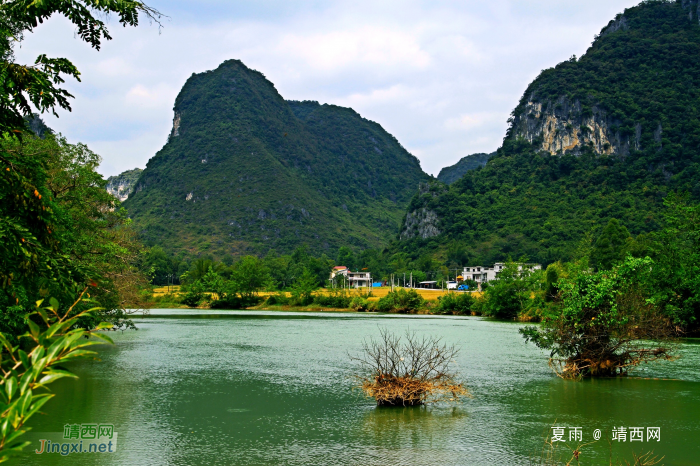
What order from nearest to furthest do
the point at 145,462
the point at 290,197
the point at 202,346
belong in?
the point at 145,462 → the point at 202,346 → the point at 290,197

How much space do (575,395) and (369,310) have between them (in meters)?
61.9

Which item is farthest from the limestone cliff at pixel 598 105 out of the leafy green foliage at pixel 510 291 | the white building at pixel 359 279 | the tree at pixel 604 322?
the tree at pixel 604 322

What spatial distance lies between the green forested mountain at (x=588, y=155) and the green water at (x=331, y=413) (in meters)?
86.8

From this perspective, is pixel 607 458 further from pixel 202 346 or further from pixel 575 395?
pixel 202 346

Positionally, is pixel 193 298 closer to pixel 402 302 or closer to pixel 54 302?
pixel 402 302

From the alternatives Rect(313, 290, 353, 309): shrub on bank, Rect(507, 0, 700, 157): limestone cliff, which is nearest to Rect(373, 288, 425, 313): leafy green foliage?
Rect(313, 290, 353, 309): shrub on bank

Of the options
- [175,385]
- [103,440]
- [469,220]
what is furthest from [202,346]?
[469,220]

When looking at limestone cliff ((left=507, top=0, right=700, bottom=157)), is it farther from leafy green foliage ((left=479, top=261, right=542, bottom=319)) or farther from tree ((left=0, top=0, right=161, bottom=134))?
tree ((left=0, top=0, right=161, bottom=134))

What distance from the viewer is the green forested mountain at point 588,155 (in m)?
117

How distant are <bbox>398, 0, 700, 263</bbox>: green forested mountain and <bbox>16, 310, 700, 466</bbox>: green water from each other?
86753mm

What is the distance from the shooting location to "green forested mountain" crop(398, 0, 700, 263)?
4594 inches

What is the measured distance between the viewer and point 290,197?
19575 centimetres

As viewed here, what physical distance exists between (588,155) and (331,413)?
454 ft

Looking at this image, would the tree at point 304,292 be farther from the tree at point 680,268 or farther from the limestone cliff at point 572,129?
the limestone cliff at point 572,129
